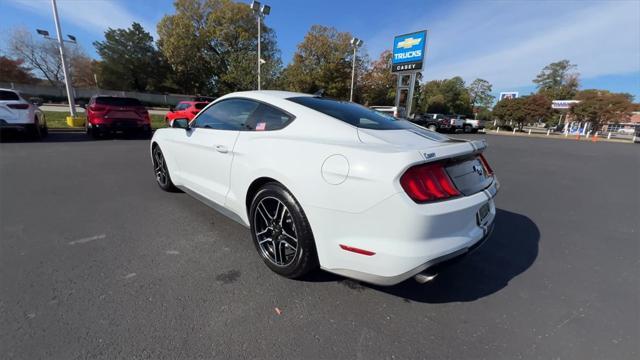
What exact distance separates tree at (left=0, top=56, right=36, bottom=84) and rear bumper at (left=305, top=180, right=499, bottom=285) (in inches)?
2350

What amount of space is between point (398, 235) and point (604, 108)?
182 ft

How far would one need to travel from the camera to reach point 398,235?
1.60m

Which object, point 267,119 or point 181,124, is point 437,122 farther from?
point 267,119

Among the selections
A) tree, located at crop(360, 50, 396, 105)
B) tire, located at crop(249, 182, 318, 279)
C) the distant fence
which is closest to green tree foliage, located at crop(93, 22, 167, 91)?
the distant fence

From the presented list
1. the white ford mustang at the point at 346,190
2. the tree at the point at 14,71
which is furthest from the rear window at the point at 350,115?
the tree at the point at 14,71

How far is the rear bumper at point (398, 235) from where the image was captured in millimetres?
1573

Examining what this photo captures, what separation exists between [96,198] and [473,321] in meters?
4.62

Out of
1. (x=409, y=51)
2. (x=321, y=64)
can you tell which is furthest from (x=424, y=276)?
(x=321, y=64)

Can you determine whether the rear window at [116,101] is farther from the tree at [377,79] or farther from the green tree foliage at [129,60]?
the green tree foliage at [129,60]

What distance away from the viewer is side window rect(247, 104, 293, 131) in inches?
91.2

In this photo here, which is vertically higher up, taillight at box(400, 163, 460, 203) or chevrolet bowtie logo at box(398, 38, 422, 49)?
chevrolet bowtie logo at box(398, 38, 422, 49)

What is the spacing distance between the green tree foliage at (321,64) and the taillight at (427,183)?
35121mm

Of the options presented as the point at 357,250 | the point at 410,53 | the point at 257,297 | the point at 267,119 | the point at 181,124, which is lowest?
the point at 257,297

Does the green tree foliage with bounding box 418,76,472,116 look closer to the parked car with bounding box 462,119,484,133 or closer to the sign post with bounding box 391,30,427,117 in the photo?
the parked car with bounding box 462,119,484,133
